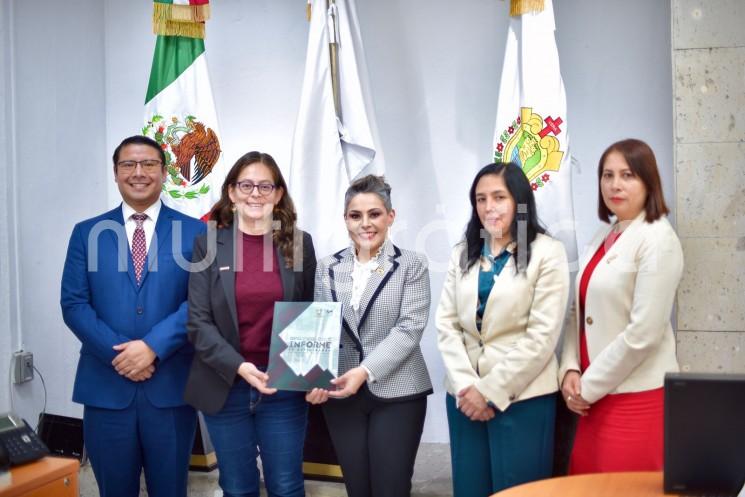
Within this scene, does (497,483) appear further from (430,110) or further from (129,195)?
(430,110)

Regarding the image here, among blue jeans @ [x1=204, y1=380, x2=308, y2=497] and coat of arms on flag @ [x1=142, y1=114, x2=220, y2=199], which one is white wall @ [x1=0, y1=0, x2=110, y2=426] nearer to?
coat of arms on flag @ [x1=142, y1=114, x2=220, y2=199]

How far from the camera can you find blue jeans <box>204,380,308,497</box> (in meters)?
2.73

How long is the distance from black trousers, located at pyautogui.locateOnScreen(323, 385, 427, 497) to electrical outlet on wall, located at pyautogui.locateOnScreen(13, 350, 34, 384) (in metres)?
1.85

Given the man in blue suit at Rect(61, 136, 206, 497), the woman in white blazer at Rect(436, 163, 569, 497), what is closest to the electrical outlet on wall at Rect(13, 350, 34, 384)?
the man in blue suit at Rect(61, 136, 206, 497)

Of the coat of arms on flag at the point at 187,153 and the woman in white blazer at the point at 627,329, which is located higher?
the coat of arms on flag at the point at 187,153

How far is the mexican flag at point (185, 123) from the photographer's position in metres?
3.80

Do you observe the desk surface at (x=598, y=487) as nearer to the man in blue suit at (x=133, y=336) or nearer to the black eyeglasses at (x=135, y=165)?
the man in blue suit at (x=133, y=336)

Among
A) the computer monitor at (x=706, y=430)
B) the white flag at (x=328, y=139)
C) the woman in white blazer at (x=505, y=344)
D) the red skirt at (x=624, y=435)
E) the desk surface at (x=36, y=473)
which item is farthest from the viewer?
the white flag at (x=328, y=139)

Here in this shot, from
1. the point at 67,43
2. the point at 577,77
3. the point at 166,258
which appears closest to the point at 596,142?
the point at 577,77

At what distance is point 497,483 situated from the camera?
8.36 feet

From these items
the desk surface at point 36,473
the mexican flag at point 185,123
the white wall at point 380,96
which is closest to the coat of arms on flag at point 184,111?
the mexican flag at point 185,123

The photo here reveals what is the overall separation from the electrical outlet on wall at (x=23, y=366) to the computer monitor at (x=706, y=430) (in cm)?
310

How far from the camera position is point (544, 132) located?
11.0 ft

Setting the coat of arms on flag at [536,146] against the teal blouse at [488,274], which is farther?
the coat of arms on flag at [536,146]
